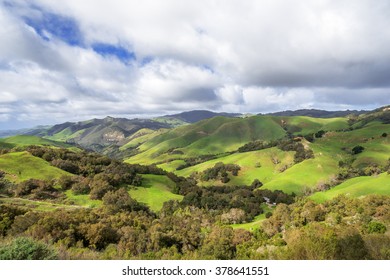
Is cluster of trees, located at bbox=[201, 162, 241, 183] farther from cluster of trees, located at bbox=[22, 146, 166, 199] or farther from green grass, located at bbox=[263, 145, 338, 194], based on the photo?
cluster of trees, located at bbox=[22, 146, 166, 199]

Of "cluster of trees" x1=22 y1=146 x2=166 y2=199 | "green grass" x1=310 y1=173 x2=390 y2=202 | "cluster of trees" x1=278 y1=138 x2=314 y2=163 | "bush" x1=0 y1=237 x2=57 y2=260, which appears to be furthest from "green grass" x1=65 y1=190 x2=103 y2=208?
"cluster of trees" x1=278 y1=138 x2=314 y2=163

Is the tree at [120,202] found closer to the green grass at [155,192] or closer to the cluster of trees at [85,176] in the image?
the cluster of trees at [85,176]

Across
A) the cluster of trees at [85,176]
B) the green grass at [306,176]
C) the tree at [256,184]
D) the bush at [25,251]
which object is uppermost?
the bush at [25,251]

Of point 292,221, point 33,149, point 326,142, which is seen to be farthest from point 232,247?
point 326,142

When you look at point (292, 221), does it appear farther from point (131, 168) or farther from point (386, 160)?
point (386, 160)

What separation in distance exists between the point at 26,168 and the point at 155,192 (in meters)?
35.3

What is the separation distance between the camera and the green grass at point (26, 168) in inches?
2877

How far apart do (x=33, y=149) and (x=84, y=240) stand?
256 ft

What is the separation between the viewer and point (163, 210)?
232 feet

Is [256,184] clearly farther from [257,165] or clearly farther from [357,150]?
[357,150]

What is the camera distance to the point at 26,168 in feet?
253

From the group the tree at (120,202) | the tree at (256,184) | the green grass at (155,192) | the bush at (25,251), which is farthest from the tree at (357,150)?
the bush at (25,251)

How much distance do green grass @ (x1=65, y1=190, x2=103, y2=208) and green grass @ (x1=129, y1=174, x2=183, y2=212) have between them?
1179cm

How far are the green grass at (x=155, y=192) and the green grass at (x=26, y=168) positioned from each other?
22195 millimetres
